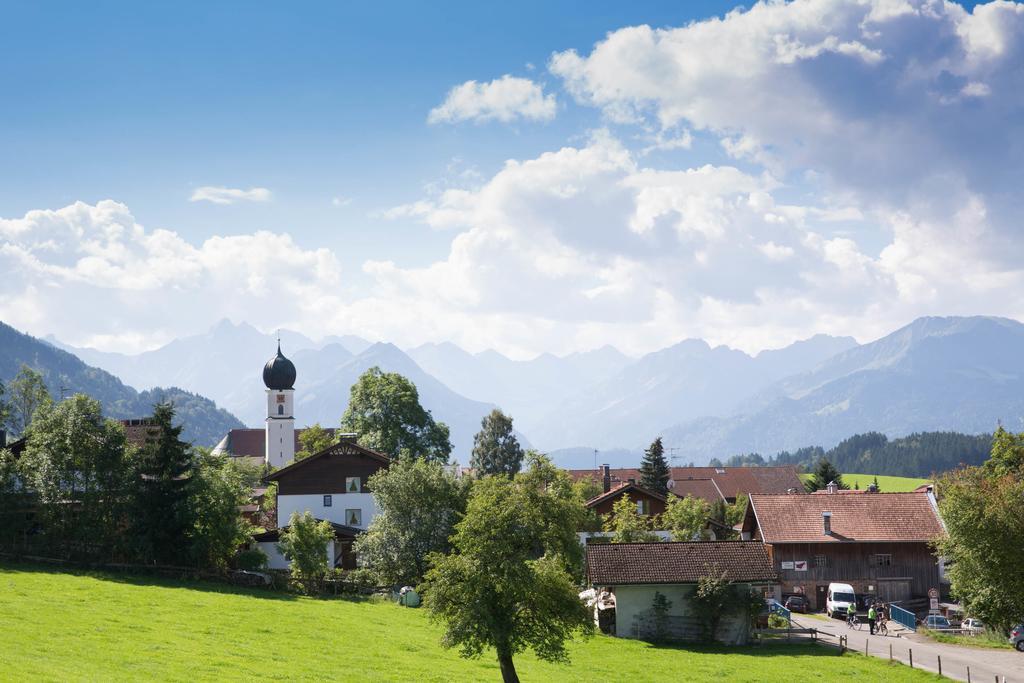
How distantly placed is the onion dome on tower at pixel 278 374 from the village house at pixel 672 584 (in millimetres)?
72304

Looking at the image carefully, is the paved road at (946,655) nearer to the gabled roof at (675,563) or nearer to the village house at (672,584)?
the village house at (672,584)

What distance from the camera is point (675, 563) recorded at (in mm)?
51844

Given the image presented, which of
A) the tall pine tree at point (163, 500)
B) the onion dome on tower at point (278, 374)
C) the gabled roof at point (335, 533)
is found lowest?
the gabled roof at point (335, 533)

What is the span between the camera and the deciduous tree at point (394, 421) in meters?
91.2

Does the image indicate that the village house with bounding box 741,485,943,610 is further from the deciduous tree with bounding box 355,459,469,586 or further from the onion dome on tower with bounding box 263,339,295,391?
the onion dome on tower with bounding box 263,339,295,391

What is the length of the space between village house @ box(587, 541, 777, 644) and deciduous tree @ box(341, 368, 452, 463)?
41135mm

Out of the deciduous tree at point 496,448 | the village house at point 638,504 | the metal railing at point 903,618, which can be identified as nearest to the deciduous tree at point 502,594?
the metal railing at point 903,618

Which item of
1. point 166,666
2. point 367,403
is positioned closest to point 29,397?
point 367,403

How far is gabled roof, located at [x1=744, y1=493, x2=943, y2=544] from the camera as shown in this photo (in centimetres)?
6950

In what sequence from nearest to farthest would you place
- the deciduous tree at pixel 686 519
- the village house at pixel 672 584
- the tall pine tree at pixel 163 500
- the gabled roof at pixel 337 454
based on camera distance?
the village house at pixel 672 584 → the tall pine tree at pixel 163 500 → the deciduous tree at pixel 686 519 → the gabled roof at pixel 337 454

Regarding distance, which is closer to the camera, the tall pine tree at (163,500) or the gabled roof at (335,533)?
the tall pine tree at (163,500)

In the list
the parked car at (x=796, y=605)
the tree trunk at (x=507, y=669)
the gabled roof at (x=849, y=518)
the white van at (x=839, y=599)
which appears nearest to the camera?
the tree trunk at (x=507, y=669)

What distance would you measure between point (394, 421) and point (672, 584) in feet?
150

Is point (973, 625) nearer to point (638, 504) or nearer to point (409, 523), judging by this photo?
point (638, 504)
